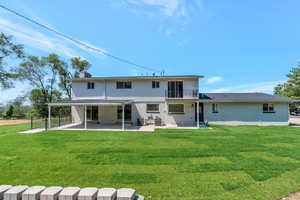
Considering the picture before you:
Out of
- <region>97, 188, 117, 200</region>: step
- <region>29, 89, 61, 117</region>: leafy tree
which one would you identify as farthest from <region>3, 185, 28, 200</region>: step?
<region>29, 89, 61, 117</region>: leafy tree

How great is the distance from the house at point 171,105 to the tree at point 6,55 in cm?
1762

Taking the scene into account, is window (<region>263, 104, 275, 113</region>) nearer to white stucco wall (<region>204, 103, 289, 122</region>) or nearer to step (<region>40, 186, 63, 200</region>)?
white stucco wall (<region>204, 103, 289, 122</region>)

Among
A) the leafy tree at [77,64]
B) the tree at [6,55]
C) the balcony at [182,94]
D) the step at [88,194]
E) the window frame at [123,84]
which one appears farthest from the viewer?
the leafy tree at [77,64]

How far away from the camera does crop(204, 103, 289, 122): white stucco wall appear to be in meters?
14.6

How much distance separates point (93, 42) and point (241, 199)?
11942mm

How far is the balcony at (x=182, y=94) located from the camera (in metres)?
14.1

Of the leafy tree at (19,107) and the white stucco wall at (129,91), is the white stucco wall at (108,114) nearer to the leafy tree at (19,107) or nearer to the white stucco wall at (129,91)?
the white stucco wall at (129,91)

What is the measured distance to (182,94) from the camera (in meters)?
14.4

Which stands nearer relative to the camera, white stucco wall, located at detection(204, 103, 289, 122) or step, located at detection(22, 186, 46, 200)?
step, located at detection(22, 186, 46, 200)

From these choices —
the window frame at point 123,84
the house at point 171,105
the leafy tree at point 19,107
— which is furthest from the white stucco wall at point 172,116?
the leafy tree at point 19,107

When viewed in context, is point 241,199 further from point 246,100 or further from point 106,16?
point 246,100

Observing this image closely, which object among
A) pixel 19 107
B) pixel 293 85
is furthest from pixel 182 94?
pixel 293 85

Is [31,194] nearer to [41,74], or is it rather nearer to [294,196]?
[294,196]

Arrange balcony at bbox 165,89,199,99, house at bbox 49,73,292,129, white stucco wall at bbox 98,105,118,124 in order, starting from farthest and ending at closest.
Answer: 1. white stucco wall at bbox 98,105,118,124
2. house at bbox 49,73,292,129
3. balcony at bbox 165,89,199,99
